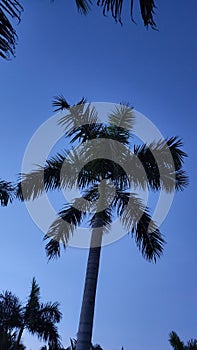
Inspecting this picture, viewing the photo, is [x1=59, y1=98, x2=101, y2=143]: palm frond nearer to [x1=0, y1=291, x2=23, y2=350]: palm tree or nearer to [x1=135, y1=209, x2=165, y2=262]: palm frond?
[x1=135, y1=209, x2=165, y2=262]: palm frond

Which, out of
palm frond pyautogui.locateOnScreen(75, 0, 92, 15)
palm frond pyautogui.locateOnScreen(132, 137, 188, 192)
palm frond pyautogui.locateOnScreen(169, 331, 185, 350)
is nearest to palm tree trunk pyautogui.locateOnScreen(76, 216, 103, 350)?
palm frond pyautogui.locateOnScreen(132, 137, 188, 192)

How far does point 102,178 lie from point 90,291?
330 centimetres

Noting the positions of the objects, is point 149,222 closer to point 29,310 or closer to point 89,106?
point 89,106

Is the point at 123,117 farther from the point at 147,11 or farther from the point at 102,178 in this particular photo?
the point at 147,11

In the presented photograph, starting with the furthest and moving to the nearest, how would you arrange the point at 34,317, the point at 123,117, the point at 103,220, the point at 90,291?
1. the point at 34,317
2. the point at 123,117
3. the point at 103,220
4. the point at 90,291

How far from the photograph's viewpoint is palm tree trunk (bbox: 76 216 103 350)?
26.4 ft

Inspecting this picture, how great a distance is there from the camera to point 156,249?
9578mm

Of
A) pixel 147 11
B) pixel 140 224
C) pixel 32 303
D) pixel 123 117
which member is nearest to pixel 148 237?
pixel 140 224

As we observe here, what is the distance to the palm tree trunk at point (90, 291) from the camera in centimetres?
804

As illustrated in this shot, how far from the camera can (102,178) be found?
1026 centimetres

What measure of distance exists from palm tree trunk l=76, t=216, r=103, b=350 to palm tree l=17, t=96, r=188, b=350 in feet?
0.09

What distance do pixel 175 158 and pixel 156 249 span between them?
2773 millimetres

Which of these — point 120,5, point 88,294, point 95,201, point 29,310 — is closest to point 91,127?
point 95,201

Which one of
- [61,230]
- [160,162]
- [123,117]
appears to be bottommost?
[61,230]
